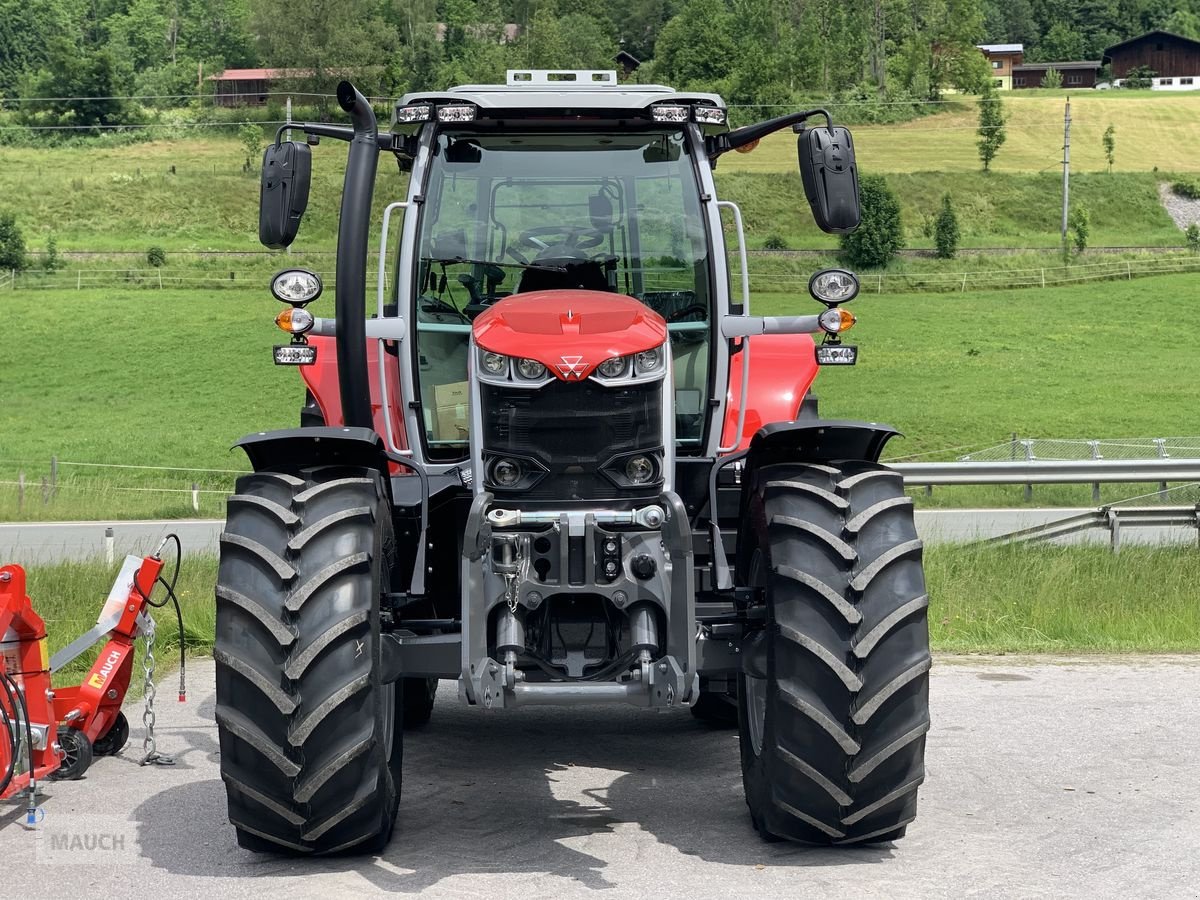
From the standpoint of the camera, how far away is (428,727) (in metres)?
8.26

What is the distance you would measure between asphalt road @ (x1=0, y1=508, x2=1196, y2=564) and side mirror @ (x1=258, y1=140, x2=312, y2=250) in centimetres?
1045

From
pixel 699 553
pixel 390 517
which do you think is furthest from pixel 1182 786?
pixel 390 517

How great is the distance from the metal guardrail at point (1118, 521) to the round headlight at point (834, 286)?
8.89 meters

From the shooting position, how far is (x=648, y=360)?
6016 mm

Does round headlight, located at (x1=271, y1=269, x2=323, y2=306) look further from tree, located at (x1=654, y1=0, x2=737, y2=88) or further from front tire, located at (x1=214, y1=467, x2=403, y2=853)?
tree, located at (x1=654, y1=0, x2=737, y2=88)

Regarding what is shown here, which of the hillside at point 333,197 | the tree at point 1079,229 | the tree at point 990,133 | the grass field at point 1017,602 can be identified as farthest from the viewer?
the tree at point 990,133

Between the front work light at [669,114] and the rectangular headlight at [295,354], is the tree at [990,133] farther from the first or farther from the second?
the rectangular headlight at [295,354]

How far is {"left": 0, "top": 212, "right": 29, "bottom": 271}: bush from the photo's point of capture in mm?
63625

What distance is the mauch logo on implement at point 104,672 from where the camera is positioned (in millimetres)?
7000

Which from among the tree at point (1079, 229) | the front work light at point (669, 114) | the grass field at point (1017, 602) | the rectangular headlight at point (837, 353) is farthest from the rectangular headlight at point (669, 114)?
the tree at point (1079, 229)

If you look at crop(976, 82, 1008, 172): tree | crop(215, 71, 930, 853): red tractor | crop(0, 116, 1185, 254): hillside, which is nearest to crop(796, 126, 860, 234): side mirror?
crop(215, 71, 930, 853): red tractor

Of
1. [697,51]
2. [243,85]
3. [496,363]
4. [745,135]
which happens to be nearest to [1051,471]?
[745,135]

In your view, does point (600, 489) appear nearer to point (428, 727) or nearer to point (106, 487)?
point (428, 727)

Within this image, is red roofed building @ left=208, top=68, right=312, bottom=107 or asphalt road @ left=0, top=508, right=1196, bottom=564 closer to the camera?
asphalt road @ left=0, top=508, right=1196, bottom=564
